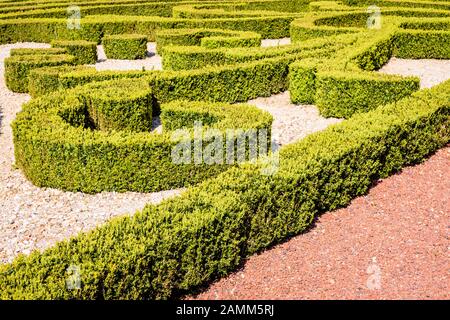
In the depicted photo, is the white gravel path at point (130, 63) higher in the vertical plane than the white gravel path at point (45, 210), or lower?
higher

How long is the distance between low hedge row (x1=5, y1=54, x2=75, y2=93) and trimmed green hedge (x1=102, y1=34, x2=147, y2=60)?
5.32 m

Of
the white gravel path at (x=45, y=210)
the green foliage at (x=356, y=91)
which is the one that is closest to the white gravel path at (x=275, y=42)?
the green foliage at (x=356, y=91)

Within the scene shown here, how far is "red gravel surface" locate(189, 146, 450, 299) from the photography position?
309 inches

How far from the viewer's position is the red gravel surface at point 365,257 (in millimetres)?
7855

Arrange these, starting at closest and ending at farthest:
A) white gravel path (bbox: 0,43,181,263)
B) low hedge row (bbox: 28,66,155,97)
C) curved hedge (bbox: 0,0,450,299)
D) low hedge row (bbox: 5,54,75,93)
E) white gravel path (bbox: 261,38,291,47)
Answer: curved hedge (bbox: 0,0,450,299), white gravel path (bbox: 0,43,181,263), low hedge row (bbox: 28,66,155,97), low hedge row (bbox: 5,54,75,93), white gravel path (bbox: 261,38,291,47)

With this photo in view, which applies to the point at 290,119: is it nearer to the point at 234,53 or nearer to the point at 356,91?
the point at 356,91

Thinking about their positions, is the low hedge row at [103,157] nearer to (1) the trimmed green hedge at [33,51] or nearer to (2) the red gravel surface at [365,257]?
(2) the red gravel surface at [365,257]

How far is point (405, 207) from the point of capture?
10211 mm

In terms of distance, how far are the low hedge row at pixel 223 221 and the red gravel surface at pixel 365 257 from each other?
29cm

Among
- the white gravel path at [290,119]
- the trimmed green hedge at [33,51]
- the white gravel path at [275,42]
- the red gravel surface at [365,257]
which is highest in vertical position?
the trimmed green hedge at [33,51]

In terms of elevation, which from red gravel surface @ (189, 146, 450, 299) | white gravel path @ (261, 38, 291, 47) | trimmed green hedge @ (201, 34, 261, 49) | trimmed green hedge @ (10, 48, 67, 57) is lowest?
red gravel surface @ (189, 146, 450, 299)

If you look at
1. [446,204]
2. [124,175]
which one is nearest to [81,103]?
[124,175]

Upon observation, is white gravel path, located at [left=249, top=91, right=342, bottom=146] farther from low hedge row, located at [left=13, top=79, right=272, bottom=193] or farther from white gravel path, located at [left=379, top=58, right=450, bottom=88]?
white gravel path, located at [left=379, top=58, right=450, bottom=88]

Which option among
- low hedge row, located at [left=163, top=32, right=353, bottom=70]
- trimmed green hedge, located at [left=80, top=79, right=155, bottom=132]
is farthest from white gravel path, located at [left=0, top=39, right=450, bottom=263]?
low hedge row, located at [left=163, top=32, right=353, bottom=70]
